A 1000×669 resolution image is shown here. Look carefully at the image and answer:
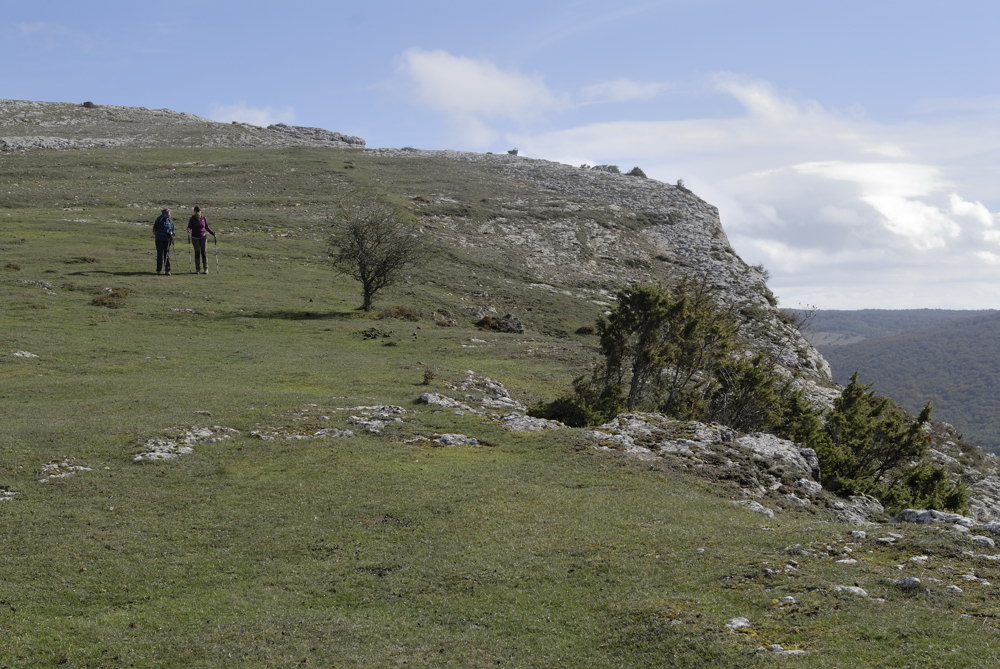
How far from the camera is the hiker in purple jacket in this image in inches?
2026

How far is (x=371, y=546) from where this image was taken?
53.1 ft

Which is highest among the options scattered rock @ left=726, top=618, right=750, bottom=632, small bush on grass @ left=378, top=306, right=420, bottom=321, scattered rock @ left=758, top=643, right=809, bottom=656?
small bush on grass @ left=378, top=306, right=420, bottom=321

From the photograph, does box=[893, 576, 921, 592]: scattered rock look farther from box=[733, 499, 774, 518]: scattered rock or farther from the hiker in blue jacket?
the hiker in blue jacket

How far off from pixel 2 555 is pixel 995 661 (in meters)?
16.4

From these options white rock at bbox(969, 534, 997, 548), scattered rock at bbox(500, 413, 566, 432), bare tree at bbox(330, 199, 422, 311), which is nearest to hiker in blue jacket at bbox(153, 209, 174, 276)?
bare tree at bbox(330, 199, 422, 311)

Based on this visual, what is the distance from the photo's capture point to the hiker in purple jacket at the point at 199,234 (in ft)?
169

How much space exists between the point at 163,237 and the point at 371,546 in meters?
40.8

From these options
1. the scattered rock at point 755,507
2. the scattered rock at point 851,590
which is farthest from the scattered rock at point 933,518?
the scattered rock at point 851,590

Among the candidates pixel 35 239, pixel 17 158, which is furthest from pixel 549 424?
pixel 17 158

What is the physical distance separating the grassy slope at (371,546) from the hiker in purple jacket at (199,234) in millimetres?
A: 16708

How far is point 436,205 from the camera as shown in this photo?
88125 millimetres

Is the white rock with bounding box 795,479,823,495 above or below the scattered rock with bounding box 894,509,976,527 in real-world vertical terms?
below

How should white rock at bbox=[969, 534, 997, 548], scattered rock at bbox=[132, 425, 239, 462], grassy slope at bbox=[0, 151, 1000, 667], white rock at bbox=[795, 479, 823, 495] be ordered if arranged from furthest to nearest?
white rock at bbox=[795, 479, 823, 495]
scattered rock at bbox=[132, 425, 239, 462]
white rock at bbox=[969, 534, 997, 548]
grassy slope at bbox=[0, 151, 1000, 667]

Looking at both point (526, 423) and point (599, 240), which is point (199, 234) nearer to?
point (526, 423)
